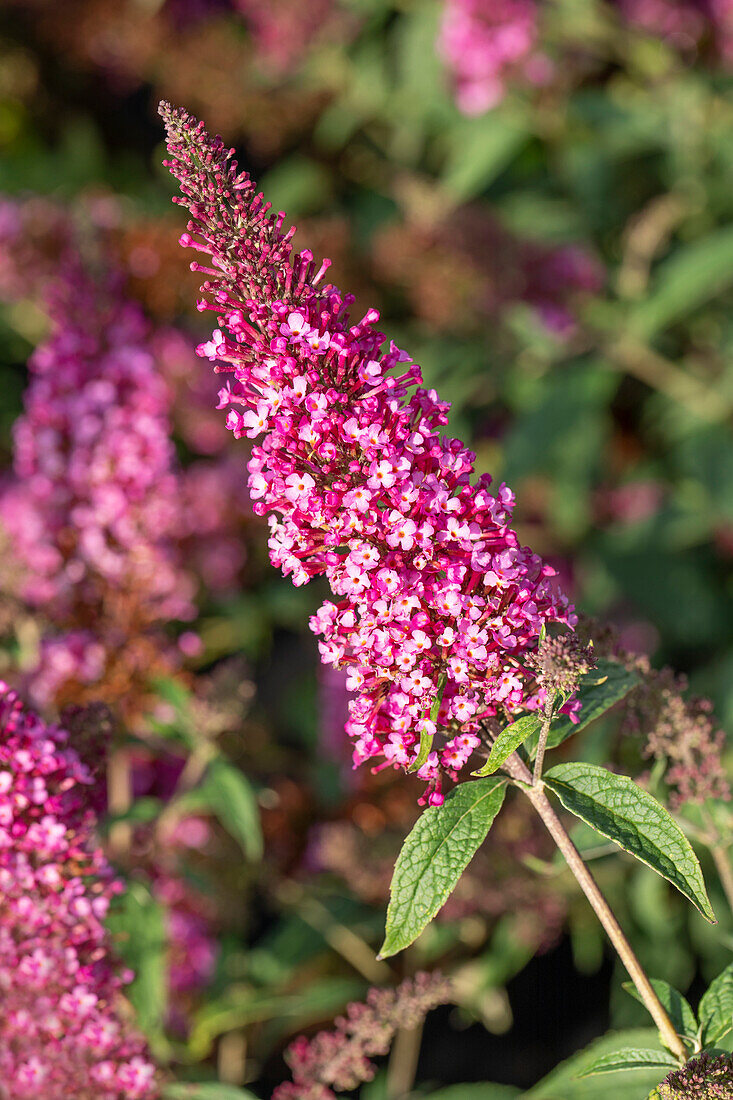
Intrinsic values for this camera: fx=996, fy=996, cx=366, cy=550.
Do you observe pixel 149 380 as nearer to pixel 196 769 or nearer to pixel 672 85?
pixel 196 769

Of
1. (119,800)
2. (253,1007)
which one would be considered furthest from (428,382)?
(253,1007)

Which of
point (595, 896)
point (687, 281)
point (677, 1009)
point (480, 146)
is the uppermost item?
point (480, 146)

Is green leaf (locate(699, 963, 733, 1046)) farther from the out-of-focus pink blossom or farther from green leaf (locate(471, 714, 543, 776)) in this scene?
the out-of-focus pink blossom

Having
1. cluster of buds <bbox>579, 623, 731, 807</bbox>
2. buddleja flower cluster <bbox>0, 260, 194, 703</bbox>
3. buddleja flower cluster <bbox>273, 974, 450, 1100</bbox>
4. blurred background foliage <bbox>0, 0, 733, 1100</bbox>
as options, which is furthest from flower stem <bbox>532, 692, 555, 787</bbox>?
buddleja flower cluster <bbox>0, 260, 194, 703</bbox>

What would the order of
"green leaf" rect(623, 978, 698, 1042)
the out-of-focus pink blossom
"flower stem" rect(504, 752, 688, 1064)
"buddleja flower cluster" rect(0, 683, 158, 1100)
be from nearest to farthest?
"flower stem" rect(504, 752, 688, 1064) < "green leaf" rect(623, 978, 698, 1042) < "buddleja flower cluster" rect(0, 683, 158, 1100) < the out-of-focus pink blossom

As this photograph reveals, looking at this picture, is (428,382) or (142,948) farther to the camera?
(428,382)

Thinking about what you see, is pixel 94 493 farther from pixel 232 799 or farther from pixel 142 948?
pixel 142 948
